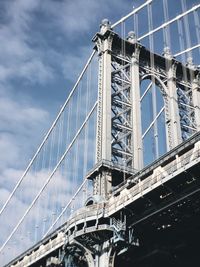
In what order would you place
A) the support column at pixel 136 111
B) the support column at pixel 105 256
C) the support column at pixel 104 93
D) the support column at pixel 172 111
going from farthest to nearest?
1. the support column at pixel 172 111
2. the support column at pixel 136 111
3. the support column at pixel 104 93
4. the support column at pixel 105 256

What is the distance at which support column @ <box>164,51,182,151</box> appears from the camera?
144 feet

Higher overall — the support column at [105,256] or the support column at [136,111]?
the support column at [136,111]

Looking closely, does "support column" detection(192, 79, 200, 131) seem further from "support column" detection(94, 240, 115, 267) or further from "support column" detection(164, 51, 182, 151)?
"support column" detection(94, 240, 115, 267)

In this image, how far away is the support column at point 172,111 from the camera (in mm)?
43875

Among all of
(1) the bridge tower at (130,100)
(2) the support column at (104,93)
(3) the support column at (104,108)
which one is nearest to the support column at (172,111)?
(1) the bridge tower at (130,100)

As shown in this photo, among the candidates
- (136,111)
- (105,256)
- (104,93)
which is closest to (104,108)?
(104,93)

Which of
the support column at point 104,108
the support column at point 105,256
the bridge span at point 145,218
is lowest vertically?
the support column at point 105,256

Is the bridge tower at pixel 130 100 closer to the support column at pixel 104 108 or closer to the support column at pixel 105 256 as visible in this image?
the support column at pixel 104 108

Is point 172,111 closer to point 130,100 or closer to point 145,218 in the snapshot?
point 130,100

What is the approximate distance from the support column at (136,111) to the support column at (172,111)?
3831mm

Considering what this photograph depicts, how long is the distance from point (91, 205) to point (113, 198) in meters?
2.03

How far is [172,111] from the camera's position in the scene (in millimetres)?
45594

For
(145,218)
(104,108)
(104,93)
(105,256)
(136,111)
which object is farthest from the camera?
(136,111)

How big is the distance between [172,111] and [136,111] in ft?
15.9
